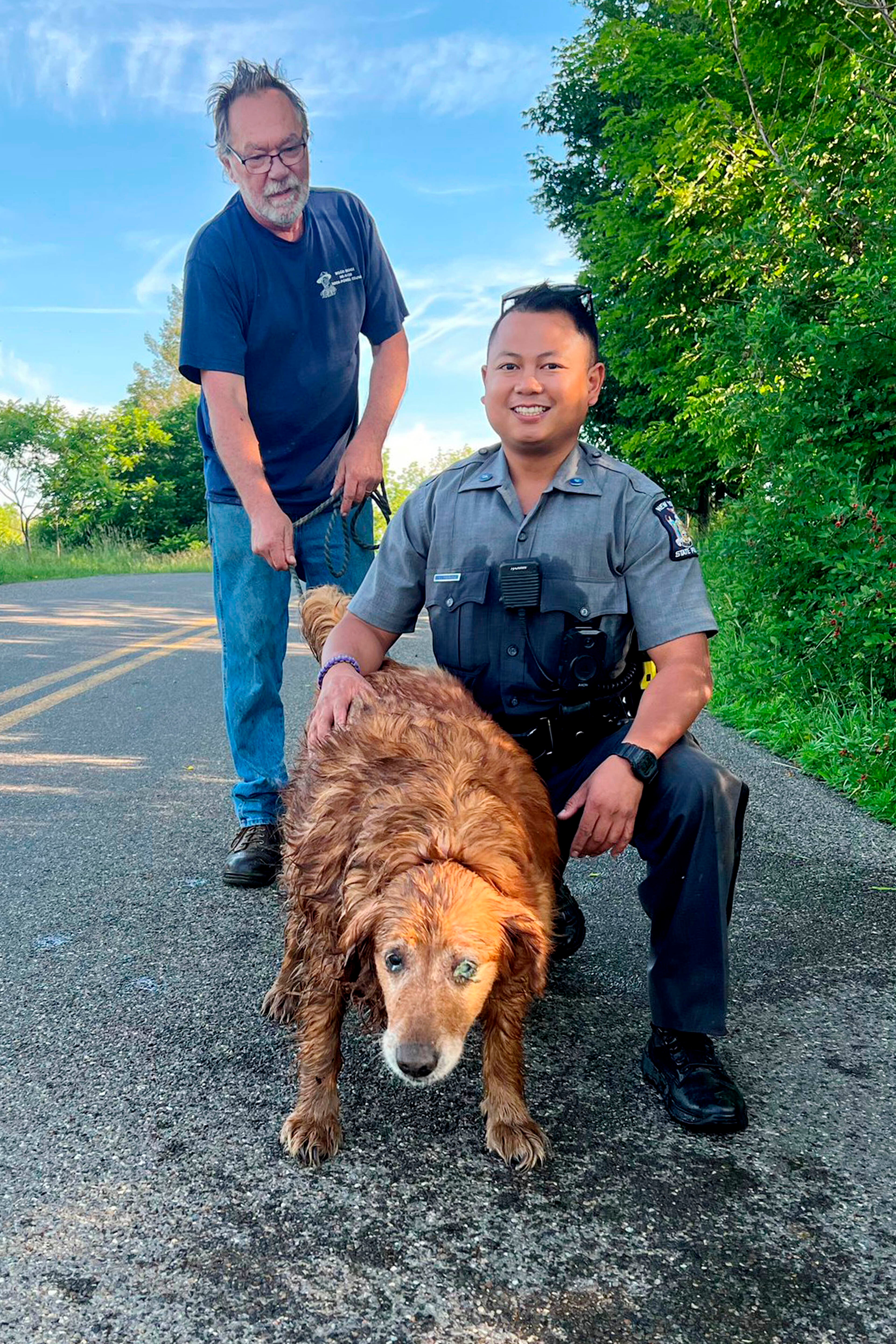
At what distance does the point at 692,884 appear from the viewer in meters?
2.62

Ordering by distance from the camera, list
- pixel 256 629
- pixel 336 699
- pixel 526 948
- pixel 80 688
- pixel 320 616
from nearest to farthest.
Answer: pixel 526 948 < pixel 336 699 < pixel 320 616 < pixel 256 629 < pixel 80 688

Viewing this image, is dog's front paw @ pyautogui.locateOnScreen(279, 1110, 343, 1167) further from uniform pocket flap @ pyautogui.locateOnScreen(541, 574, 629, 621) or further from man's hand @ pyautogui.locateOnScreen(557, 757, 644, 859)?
uniform pocket flap @ pyautogui.locateOnScreen(541, 574, 629, 621)

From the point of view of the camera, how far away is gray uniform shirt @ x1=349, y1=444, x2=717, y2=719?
9.86 feet

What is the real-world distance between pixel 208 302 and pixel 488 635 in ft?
6.42

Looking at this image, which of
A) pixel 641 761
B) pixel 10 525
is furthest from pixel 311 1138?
pixel 10 525

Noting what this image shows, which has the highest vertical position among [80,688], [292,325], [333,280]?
[333,280]

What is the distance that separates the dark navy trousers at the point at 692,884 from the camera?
103 inches

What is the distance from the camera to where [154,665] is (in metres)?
9.48

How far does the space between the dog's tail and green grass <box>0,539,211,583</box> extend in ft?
58.5

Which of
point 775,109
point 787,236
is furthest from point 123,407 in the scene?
point 787,236

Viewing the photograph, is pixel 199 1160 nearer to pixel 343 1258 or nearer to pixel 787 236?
pixel 343 1258

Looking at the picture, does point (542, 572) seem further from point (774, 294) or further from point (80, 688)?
point (80, 688)

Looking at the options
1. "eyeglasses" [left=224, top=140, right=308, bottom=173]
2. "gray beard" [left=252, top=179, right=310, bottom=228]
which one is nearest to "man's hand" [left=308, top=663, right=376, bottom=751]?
"gray beard" [left=252, top=179, right=310, bottom=228]

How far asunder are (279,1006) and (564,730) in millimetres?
1219
